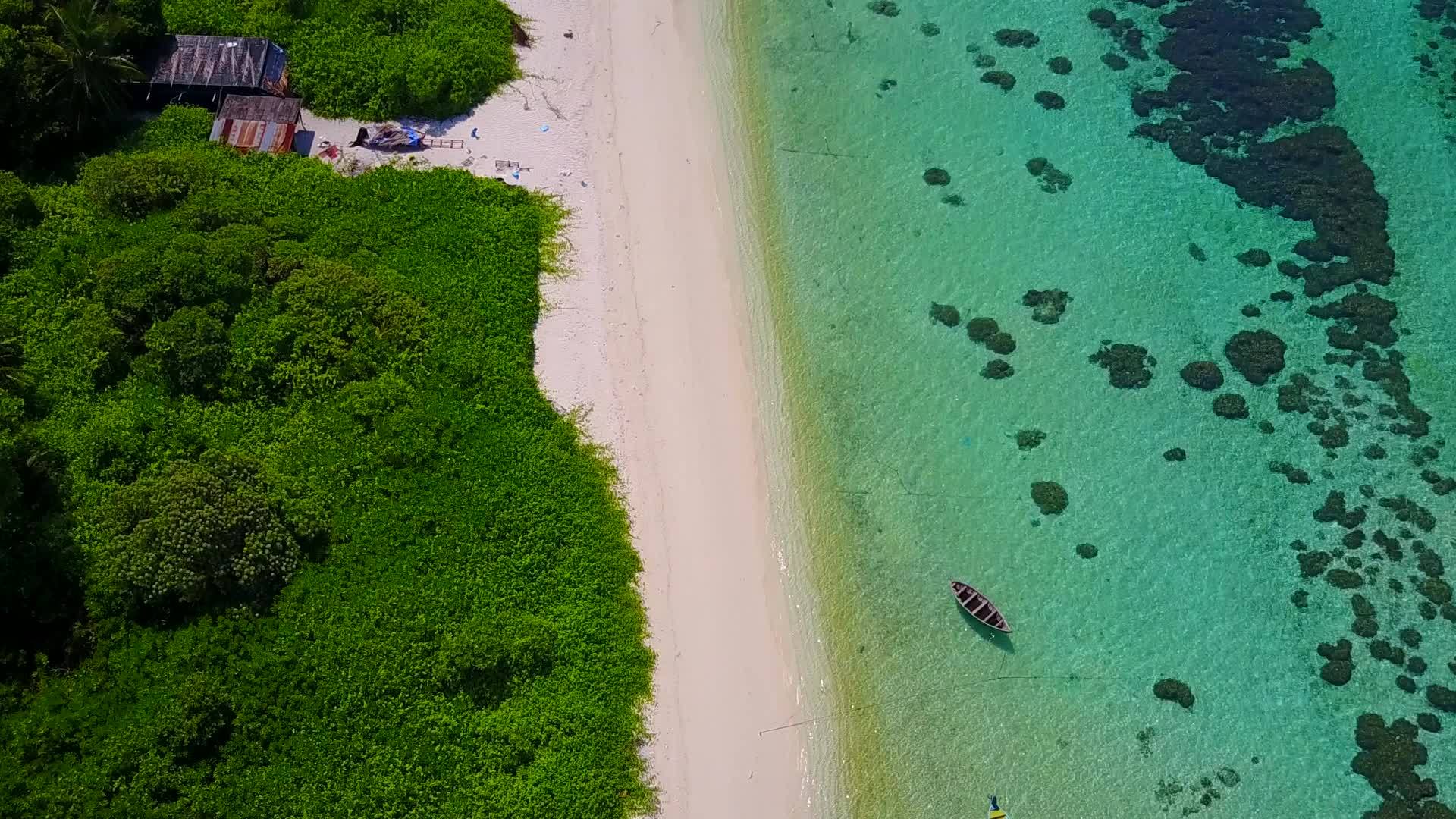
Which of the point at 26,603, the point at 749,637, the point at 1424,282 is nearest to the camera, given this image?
the point at 26,603

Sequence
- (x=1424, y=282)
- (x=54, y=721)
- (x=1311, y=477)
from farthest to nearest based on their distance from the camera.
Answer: (x=1424, y=282), (x=1311, y=477), (x=54, y=721)

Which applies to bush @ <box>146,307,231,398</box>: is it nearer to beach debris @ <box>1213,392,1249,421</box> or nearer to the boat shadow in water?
the boat shadow in water

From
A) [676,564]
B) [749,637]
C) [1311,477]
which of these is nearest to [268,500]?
[676,564]

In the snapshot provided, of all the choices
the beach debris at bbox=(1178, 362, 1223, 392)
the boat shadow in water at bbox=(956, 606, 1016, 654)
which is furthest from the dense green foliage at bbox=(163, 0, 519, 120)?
the beach debris at bbox=(1178, 362, 1223, 392)

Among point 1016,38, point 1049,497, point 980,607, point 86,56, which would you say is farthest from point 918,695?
point 86,56

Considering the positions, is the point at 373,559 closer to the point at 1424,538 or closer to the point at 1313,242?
the point at 1424,538

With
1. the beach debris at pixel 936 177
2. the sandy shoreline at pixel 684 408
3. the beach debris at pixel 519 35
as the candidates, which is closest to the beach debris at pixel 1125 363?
the beach debris at pixel 936 177

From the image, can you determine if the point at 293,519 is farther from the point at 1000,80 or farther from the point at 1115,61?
the point at 1115,61
